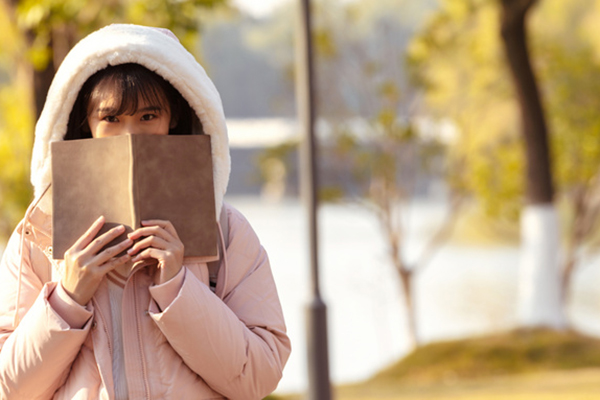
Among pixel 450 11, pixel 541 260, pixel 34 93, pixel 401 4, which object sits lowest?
pixel 541 260

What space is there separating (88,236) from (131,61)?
381 millimetres

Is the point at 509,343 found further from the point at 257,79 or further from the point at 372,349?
the point at 257,79

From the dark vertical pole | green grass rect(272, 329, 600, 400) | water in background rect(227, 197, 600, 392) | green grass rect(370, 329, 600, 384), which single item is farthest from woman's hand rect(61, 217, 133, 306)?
water in background rect(227, 197, 600, 392)

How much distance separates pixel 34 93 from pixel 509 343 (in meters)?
5.96

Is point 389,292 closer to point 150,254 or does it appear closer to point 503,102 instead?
point 503,102

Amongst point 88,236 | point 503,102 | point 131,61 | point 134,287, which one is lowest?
point 134,287

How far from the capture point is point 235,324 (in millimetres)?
1815

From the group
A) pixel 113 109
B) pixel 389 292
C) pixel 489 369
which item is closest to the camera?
pixel 113 109

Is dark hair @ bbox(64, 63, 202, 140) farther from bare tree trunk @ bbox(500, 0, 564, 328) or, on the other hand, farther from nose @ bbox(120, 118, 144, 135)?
bare tree trunk @ bbox(500, 0, 564, 328)

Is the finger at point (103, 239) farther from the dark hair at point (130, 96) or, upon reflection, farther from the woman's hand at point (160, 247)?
the dark hair at point (130, 96)

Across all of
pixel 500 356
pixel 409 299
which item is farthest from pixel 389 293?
pixel 500 356

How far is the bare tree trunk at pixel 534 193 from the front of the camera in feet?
33.9

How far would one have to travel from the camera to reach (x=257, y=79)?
32469 mm

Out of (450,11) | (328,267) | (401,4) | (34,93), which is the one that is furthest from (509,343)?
(328,267)
